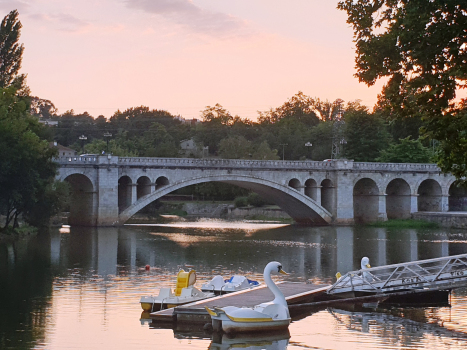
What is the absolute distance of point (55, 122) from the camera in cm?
14575

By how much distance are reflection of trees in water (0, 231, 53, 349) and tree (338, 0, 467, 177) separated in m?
11.0

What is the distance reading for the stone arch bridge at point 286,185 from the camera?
207 feet

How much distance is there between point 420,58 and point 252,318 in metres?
7.82

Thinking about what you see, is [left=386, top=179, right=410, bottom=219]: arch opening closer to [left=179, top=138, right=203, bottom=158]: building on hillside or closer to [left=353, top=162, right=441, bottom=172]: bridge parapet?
[left=353, top=162, right=441, bottom=172]: bridge parapet

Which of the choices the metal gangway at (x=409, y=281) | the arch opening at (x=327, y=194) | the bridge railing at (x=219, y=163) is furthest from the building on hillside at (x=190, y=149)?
the metal gangway at (x=409, y=281)

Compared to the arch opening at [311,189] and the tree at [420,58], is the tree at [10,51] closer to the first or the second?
the arch opening at [311,189]

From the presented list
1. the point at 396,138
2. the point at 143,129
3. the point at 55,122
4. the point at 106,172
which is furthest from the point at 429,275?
the point at 55,122

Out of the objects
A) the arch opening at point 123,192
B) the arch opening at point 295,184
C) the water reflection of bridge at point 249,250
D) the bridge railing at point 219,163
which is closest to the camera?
the water reflection of bridge at point 249,250

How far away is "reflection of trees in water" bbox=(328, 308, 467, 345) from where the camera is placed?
20.5 m

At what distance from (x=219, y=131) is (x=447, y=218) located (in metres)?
59.5

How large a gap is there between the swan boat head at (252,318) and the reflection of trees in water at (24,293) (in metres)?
4.43

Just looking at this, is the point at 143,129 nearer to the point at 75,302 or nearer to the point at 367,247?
the point at 367,247

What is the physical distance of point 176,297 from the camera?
23.4 m

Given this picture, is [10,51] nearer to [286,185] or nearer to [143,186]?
[143,186]
